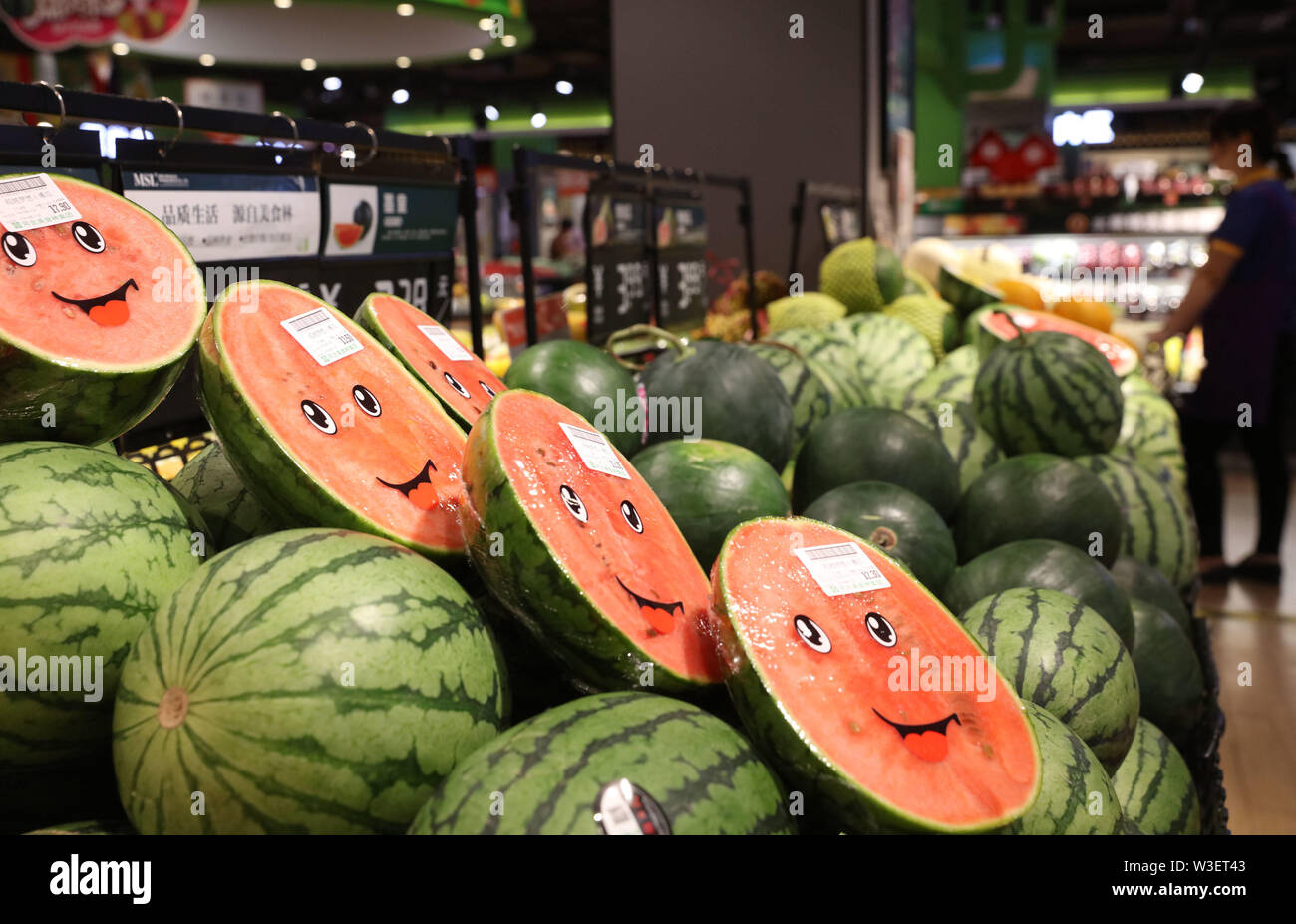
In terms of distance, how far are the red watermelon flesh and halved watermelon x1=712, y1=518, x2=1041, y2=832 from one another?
2.04 feet

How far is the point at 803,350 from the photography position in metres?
2.87

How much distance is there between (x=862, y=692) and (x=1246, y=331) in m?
4.76

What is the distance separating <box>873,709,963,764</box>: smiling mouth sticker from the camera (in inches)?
35.5

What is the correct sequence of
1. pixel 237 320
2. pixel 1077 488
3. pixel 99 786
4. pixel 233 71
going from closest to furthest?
pixel 99 786
pixel 237 320
pixel 1077 488
pixel 233 71

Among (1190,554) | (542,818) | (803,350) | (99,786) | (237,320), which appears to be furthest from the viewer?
(803,350)

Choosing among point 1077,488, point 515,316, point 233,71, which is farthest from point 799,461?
point 233,71

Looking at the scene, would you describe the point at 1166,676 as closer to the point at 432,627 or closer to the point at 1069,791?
the point at 1069,791

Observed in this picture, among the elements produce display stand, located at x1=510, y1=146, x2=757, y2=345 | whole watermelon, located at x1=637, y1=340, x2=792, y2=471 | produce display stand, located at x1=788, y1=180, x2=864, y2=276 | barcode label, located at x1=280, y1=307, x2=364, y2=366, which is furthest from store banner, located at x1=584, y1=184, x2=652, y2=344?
produce display stand, located at x1=788, y1=180, x2=864, y2=276

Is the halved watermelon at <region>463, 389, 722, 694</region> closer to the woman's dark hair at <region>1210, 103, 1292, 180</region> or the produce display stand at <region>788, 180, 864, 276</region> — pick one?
the produce display stand at <region>788, 180, 864, 276</region>

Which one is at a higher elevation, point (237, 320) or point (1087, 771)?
point (237, 320)

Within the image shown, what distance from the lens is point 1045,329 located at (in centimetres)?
300
